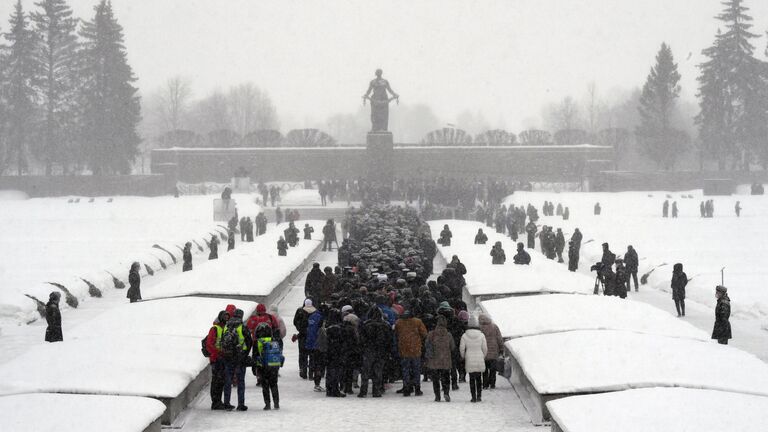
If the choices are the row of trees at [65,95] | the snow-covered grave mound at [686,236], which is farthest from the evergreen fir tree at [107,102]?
the snow-covered grave mound at [686,236]

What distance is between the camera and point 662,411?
10578 mm

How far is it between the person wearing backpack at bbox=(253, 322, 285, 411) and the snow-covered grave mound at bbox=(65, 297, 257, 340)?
1888 mm

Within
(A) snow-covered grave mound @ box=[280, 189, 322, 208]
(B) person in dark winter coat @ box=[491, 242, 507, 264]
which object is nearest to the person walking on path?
(B) person in dark winter coat @ box=[491, 242, 507, 264]

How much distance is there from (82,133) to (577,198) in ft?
102

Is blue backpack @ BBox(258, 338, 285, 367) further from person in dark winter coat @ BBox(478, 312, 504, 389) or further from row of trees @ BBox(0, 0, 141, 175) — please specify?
row of trees @ BBox(0, 0, 141, 175)

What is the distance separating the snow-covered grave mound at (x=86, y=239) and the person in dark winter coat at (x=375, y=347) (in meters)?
9.35

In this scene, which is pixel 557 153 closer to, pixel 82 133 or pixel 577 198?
pixel 577 198

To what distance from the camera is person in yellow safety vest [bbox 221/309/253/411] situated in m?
12.5

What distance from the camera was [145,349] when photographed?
1397 centimetres

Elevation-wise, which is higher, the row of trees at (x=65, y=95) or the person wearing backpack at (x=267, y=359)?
the row of trees at (x=65, y=95)

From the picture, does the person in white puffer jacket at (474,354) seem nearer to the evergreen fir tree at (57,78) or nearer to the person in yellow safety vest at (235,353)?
the person in yellow safety vest at (235,353)

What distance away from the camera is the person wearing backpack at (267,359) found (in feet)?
40.8

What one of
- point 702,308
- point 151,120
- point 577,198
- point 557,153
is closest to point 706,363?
point 702,308

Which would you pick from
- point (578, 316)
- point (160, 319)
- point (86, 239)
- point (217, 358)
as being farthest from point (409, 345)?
point (86, 239)
